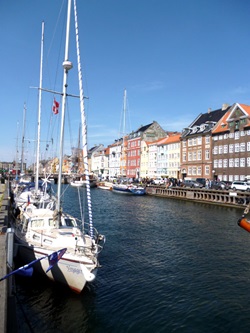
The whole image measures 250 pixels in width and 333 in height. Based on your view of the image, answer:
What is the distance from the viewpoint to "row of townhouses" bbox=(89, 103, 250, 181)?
218 feet

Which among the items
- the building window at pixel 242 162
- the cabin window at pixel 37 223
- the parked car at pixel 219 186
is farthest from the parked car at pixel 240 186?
the cabin window at pixel 37 223

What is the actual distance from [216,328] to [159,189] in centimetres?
6036

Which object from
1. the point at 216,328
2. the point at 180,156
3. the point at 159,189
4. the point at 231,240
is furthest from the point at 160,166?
the point at 216,328

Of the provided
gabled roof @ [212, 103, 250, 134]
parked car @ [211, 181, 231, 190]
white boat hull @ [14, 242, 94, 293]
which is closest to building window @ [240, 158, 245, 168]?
gabled roof @ [212, 103, 250, 134]

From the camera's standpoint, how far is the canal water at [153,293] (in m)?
11.7

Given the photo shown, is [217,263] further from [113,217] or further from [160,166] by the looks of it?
[160,166]

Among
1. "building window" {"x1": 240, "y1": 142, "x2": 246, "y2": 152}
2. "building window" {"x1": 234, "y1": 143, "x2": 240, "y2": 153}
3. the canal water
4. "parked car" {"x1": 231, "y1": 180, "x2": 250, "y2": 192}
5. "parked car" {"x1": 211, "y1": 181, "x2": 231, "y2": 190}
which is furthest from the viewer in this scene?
"building window" {"x1": 234, "y1": 143, "x2": 240, "y2": 153}

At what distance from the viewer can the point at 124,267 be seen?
18.0 metres

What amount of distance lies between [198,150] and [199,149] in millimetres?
518

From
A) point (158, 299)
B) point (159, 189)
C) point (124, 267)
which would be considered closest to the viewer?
point (158, 299)

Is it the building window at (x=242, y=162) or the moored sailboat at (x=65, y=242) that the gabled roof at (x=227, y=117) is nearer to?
the building window at (x=242, y=162)

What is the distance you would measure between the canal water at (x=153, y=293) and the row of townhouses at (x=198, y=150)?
910 inches

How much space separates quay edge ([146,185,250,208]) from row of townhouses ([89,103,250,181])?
12900 mm

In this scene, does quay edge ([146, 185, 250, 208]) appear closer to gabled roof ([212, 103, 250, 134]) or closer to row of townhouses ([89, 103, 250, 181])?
row of townhouses ([89, 103, 250, 181])
